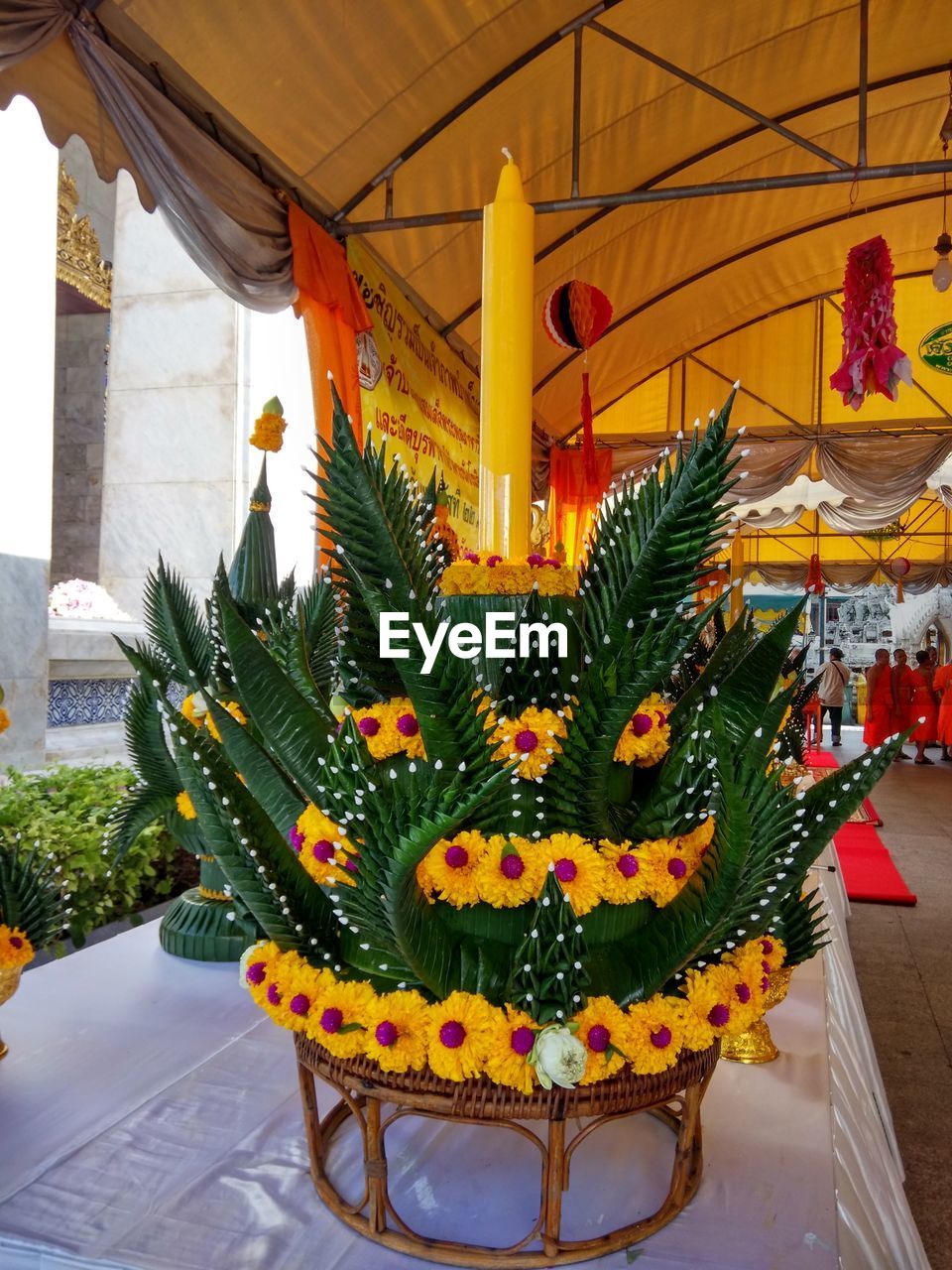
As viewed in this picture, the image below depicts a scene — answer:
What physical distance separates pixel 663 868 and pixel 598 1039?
0.49 ft

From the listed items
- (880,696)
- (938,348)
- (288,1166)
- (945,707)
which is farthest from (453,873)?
(945,707)

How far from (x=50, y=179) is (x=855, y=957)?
13.4 feet

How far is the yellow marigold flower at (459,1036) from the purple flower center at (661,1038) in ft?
0.41

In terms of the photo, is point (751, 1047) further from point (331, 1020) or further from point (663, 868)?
point (331, 1020)

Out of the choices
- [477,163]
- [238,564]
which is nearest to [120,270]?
[477,163]

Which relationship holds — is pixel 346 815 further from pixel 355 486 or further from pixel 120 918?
pixel 120 918

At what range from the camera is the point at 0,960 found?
981 millimetres

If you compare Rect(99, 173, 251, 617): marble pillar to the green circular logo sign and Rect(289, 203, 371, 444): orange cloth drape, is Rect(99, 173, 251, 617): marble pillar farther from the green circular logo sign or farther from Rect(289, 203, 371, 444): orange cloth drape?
the green circular logo sign

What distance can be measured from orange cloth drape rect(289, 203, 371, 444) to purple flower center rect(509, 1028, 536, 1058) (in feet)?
9.46

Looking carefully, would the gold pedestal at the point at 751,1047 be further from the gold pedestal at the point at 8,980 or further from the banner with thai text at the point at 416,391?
the banner with thai text at the point at 416,391

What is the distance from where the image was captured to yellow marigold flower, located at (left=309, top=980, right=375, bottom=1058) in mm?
699

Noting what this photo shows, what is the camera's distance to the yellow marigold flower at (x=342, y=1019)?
2.29 feet

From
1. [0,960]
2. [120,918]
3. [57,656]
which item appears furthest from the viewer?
[57,656]

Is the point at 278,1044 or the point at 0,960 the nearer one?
the point at 0,960
